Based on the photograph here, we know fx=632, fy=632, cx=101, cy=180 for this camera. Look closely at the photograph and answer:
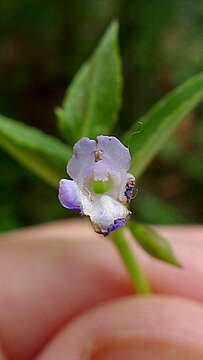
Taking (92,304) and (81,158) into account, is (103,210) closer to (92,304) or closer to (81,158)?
(81,158)

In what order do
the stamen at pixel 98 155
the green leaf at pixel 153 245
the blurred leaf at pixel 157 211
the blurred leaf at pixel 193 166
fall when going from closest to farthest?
the stamen at pixel 98 155
the green leaf at pixel 153 245
the blurred leaf at pixel 157 211
the blurred leaf at pixel 193 166

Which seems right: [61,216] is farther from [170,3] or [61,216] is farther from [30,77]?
[170,3]

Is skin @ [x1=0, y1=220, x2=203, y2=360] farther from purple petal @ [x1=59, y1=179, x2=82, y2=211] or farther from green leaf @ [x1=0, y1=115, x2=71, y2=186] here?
purple petal @ [x1=59, y1=179, x2=82, y2=211]

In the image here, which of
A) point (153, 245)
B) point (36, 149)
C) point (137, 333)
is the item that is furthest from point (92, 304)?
point (36, 149)

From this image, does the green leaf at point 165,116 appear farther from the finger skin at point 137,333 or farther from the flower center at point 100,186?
the finger skin at point 137,333

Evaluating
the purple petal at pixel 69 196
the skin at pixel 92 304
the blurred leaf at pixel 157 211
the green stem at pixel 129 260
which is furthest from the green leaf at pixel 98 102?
the blurred leaf at pixel 157 211

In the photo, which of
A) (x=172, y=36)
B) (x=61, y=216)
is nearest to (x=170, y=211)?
(x=61, y=216)
